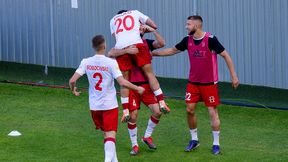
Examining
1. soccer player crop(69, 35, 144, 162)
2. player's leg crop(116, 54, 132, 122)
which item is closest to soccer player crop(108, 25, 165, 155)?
player's leg crop(116, 54, 132, 122)

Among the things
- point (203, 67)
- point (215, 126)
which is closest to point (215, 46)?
point (203, 67)

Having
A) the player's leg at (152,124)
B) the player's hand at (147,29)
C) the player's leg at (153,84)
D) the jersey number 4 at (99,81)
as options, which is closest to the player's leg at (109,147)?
the jersey number 4 at (99,81)

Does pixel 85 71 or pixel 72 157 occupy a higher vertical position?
pixel 85 71

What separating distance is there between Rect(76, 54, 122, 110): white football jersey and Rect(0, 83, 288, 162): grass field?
3.76ft

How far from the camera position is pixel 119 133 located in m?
12.9

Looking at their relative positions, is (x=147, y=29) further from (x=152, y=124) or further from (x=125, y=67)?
(x=152, y=124)

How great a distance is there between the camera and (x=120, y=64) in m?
11.4

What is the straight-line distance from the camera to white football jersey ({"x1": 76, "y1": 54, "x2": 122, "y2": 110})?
403 inches

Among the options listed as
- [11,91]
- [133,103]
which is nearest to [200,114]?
[133,103]

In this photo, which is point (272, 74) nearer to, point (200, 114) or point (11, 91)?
point (200, 114)

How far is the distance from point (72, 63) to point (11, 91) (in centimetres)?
242

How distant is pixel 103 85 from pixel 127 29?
132cm

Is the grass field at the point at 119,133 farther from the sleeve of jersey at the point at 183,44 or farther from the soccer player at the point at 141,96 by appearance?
the sleeve of jersey at the point at 183,44

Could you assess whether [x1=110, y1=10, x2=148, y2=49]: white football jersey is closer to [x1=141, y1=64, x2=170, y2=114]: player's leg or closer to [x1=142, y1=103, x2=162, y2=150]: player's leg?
[x1=141, y1=64, x2=170, y2=114]: player's leg
